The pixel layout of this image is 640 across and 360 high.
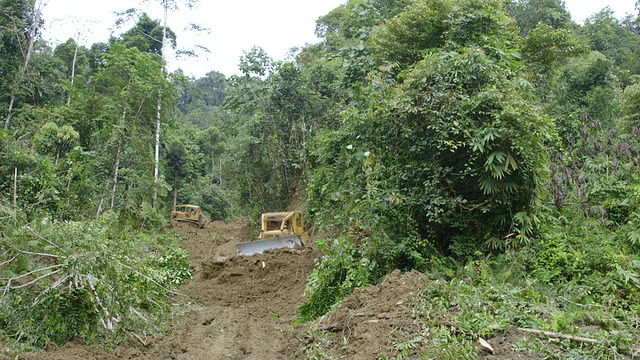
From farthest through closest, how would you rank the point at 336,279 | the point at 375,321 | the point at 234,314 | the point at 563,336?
the point at 234,314
the point at 336,279
the point at 375,321
the point at 563,336

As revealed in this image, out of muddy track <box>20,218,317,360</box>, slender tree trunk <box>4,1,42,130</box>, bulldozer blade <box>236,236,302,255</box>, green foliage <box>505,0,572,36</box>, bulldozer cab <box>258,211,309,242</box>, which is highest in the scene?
green foliage <box>505,0,572,36</box>

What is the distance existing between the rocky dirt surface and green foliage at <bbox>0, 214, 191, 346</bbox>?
303mm

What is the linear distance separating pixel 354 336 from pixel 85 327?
10.5ft

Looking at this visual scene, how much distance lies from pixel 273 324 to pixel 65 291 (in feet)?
10.6

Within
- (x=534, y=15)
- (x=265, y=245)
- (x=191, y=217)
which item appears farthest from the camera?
(x=534, y=15)

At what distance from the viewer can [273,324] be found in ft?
24.6

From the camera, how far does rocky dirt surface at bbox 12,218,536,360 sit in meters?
4.97

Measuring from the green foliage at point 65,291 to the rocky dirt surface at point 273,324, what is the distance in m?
0.30

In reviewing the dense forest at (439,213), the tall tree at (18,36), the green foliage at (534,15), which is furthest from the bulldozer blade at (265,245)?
the green foliage at (534,15)

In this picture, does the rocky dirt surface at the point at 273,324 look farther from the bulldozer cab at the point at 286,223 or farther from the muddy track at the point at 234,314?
the bulldozer cab at the point at 286,223

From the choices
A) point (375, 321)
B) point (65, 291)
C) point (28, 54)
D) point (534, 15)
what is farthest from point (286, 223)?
point (534, 15)

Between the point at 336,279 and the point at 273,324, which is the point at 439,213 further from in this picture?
the point at 273,324

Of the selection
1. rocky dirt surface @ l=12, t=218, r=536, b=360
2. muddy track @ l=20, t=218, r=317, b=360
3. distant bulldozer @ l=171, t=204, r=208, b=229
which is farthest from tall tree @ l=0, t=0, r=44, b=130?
rocky dirt surface @ l=12, t=218, r=536, b=360

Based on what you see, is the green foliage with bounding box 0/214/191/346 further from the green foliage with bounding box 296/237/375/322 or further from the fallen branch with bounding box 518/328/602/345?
the fallen branch with bounding box 518/328/602/345
